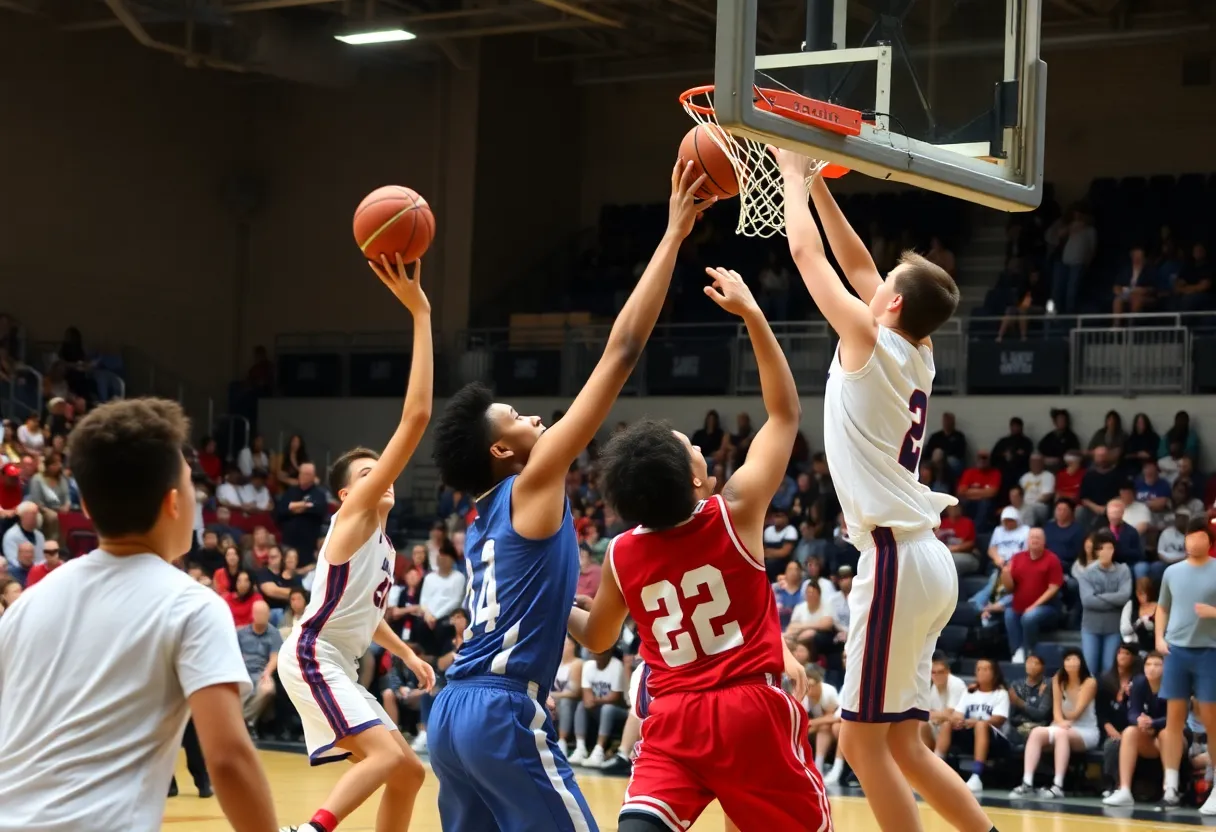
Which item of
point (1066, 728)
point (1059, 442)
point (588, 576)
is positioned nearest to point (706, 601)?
point (1066, 728)

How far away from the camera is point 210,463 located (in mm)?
18953

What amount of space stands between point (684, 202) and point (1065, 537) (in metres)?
9.58

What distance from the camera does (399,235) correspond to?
221 inches

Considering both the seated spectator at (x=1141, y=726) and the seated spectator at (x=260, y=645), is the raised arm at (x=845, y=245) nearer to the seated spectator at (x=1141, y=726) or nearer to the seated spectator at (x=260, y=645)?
the seated spectator at (x=1141, y=726)

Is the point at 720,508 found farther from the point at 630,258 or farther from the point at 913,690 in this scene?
the point at 630,258

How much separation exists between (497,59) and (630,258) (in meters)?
3.26

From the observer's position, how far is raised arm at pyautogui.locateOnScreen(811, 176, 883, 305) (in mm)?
5137

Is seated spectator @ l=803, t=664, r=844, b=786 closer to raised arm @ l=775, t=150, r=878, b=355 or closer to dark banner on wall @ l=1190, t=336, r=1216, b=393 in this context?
dark banner on wall @ l=1190, t=336, r=1216, b=393

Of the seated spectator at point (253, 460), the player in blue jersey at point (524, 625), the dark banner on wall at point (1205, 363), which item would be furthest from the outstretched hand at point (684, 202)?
the seated spectator at point (253, 460)

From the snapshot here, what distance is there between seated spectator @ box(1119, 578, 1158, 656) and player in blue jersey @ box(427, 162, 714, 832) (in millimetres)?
7877

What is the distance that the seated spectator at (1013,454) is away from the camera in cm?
1490

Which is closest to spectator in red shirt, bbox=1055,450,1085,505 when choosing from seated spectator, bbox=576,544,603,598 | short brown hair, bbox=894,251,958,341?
seated spectator, bbox=576,544,603,598

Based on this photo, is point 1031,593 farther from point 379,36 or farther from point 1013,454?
point 379,36

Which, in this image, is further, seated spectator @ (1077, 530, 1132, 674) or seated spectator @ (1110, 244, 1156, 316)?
seated spectator @ (1110, 244, 1156, 316)
